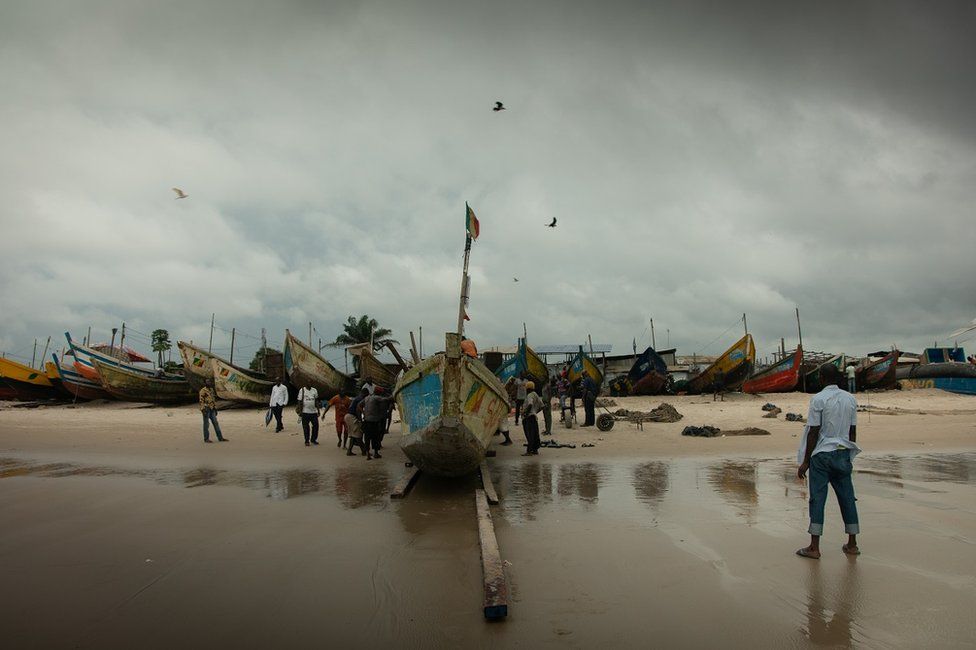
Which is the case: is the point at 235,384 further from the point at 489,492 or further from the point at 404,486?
the point at 489,492

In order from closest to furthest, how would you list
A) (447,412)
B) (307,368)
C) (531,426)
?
(447,412), (531,426), (307,368)

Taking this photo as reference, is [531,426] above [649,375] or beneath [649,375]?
beneath

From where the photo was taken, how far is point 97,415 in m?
21.7

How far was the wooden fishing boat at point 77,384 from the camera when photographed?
27734 millimetres

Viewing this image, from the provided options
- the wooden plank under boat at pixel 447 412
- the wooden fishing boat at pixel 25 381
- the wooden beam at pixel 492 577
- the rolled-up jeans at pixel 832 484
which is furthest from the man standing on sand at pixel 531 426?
the wooden fishing boat at pixel 25 381

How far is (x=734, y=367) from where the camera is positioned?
27453 millimetres

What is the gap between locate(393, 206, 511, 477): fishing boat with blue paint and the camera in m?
7.39

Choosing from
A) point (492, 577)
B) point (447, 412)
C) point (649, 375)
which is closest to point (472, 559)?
point (492, 577)

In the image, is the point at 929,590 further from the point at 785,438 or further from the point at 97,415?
the point at 97,415

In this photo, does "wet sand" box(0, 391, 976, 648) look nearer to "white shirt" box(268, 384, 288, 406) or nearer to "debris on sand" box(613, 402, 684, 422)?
"white shirt" box(268, 384, 288, 406)

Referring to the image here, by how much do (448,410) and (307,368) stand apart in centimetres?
1581

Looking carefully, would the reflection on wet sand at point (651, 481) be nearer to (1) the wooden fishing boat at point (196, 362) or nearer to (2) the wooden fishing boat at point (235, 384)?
(2) the wooden fishing boat at point (235, 384)

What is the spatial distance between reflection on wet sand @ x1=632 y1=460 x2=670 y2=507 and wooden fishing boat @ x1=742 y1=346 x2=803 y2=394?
67.0ft

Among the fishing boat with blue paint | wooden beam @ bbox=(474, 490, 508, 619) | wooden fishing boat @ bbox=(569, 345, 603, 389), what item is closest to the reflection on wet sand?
the fishing boat with blue paint
